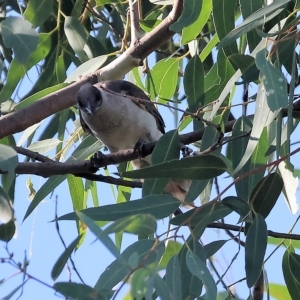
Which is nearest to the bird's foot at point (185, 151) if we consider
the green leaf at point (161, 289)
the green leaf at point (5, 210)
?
the green leaf at point (5, 210)

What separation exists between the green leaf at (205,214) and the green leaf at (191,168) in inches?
2.7

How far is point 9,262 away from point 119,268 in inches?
15.2

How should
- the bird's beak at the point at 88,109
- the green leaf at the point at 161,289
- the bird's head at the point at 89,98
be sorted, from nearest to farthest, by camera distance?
the green leaf at the point at 161,289 < the bird's head at the point at 89,98 < the bird's beak at the point at 88,109

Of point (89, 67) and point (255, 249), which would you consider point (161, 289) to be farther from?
point (89, 67)

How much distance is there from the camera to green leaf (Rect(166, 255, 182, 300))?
4.83 feet

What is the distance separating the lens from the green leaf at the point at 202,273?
1.40m

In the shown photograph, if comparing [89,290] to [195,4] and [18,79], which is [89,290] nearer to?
[195,4]

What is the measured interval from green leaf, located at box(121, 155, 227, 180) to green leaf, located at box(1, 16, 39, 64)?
13.6 inches

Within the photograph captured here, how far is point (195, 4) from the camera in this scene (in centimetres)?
168

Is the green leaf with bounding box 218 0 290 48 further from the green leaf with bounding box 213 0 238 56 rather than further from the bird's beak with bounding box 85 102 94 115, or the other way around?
the bird's beak with bounding box 85 102 94 115

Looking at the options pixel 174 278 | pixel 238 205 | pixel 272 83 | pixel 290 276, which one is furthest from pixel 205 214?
pixel 290 276

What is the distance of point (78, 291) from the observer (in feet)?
4.46

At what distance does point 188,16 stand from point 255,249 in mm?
511

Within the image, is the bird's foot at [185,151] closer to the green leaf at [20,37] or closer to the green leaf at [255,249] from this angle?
the green leaf at [255,249]
